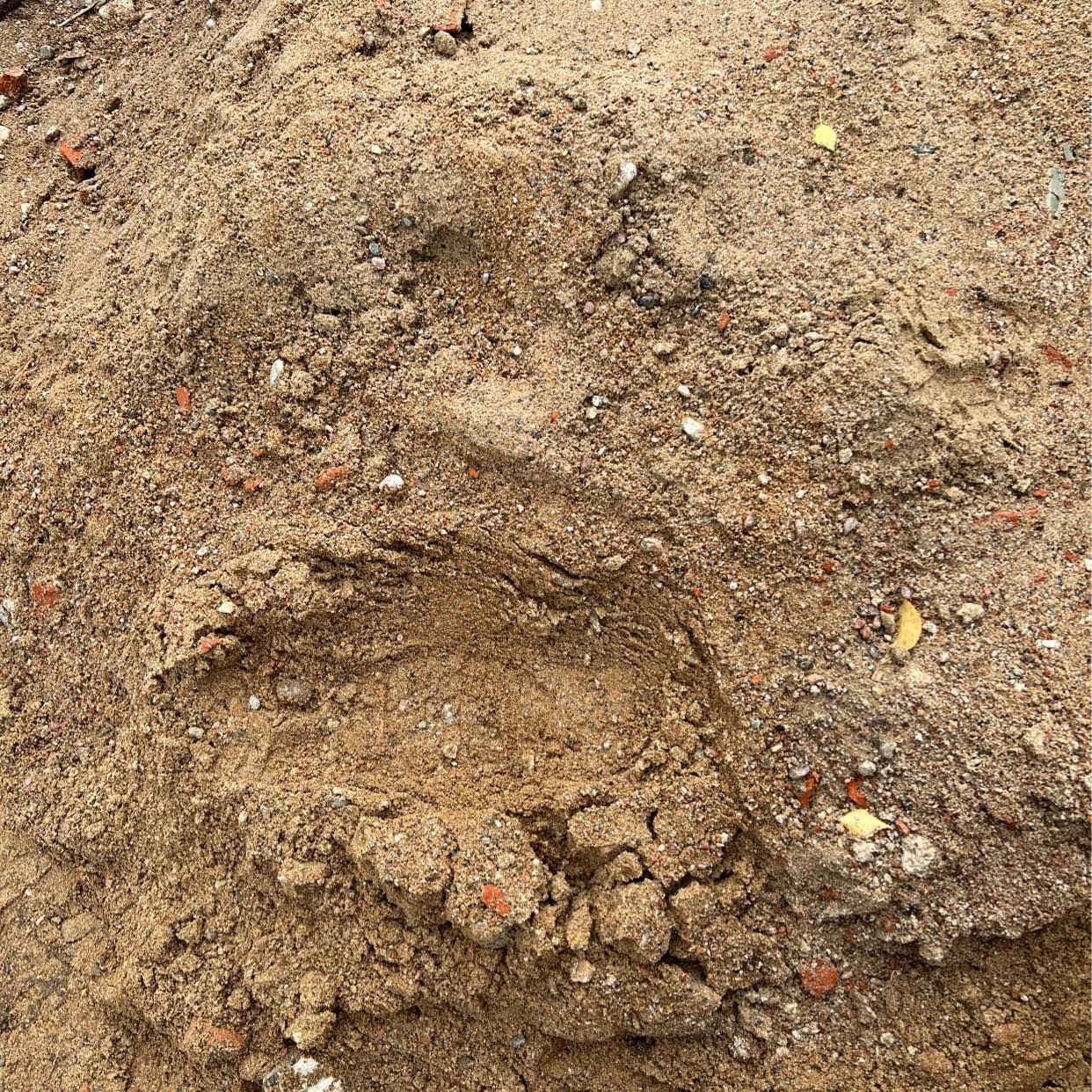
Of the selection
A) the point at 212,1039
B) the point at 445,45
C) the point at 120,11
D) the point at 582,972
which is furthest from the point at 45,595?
the point at 120,11

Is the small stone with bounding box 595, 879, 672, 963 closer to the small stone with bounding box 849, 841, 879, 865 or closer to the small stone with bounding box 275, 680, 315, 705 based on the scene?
the small stone with bounding box 849, 841, 879, 865

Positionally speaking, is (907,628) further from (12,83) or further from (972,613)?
(12,83)

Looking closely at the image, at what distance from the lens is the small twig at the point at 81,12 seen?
339 cm

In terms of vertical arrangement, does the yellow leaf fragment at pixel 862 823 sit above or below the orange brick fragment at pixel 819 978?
above

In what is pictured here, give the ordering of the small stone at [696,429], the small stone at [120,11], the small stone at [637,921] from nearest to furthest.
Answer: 1. the small stone at [637,921]
2. the small stone at [696,429]
3. the small stone at [120,11]

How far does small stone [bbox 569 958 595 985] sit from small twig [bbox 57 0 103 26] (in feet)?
12.9

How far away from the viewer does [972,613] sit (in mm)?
1891

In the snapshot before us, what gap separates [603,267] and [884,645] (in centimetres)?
117

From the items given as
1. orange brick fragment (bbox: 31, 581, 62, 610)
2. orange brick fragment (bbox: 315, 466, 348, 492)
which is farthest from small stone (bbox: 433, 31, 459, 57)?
orange brick fragment (bbox: 31, 581, 62, 610)

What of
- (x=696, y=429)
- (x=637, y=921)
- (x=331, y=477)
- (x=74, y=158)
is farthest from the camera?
(x=74, y=158)

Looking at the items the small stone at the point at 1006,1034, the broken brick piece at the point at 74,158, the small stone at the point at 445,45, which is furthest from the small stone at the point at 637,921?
the broken brick piece at the point at 74,158

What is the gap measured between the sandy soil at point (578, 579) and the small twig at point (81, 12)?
1.39 metres

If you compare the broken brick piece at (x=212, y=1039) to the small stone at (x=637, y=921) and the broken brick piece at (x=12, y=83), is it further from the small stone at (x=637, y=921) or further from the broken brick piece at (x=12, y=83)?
the broken brick piece at (x=12, y=83)

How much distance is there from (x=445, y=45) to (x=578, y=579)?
1638 mm
